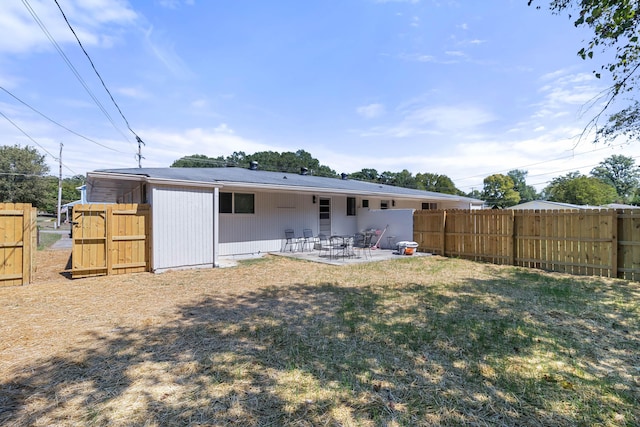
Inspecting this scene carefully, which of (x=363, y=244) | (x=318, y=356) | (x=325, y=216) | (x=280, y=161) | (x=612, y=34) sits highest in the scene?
(x=280, y=161)

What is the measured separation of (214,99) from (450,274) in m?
14.2

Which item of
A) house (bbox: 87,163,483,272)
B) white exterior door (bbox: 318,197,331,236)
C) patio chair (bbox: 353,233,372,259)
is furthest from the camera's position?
white exterior door (bbox: 318,197,331,236)

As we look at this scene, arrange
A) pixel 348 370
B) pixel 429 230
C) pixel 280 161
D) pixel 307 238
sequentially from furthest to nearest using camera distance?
pixel 280 161 < pixel 307 238 < pixel 429 230 < pixel 348 370

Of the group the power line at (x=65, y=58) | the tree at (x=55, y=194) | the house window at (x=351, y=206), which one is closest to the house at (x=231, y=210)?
the house window at (x=351, y=206)

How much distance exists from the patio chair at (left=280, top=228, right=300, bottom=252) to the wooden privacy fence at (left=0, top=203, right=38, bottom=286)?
24.9ft

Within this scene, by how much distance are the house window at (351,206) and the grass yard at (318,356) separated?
29.3 ft

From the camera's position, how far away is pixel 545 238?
9.09 meters

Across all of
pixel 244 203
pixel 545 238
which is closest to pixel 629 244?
pixel 545 238

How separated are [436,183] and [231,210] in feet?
162

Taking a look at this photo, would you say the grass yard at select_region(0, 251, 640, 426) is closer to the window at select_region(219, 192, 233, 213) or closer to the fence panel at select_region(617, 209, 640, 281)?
the fence panel at select_region(617, 209, 640, 281)

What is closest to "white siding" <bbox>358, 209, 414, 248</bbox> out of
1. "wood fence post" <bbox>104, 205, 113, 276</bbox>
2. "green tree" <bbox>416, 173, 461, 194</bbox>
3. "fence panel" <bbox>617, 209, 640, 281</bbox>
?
"fence panel" <bbox>617, 209, 640, 281</bbox>

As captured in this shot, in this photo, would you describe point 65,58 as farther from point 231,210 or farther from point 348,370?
point 348,370

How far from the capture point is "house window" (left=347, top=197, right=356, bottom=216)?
15.1 meters

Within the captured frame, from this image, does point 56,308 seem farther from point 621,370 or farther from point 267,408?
point 621,370
